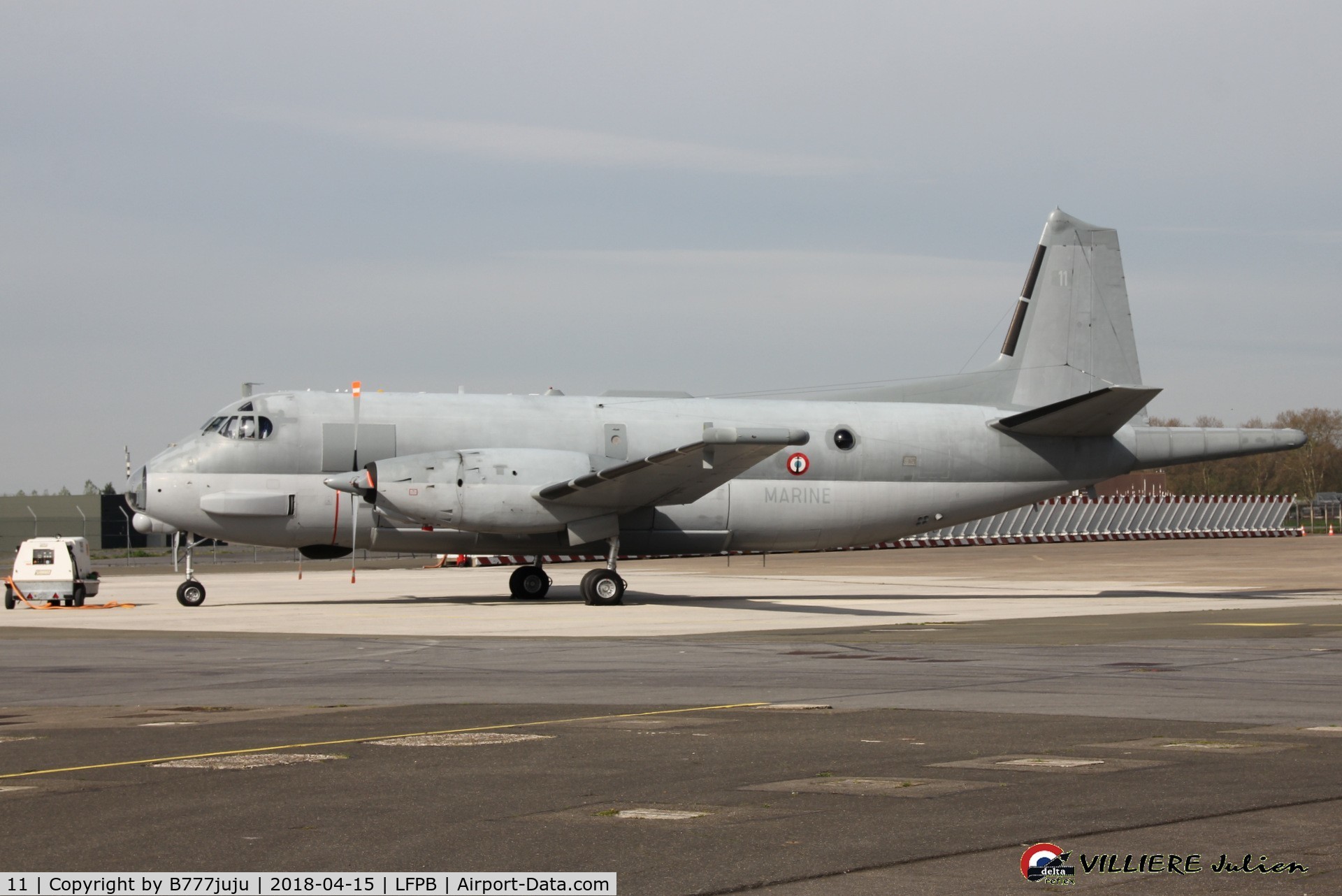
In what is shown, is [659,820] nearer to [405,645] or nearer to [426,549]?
[405,645]

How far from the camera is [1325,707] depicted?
1170cm

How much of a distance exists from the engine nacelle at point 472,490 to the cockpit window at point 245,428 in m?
2.89

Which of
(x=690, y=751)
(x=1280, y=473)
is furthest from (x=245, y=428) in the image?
(x=1280, y=473)

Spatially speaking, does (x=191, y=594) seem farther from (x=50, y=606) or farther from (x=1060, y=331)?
(x=1060, y=331)

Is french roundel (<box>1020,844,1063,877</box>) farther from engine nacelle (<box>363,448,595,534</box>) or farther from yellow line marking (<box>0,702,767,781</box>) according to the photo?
engine nacelle (<box>363,448,595,534</box>)

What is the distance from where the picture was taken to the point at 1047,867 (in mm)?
6078

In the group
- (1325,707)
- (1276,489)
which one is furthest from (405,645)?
(1276,489)

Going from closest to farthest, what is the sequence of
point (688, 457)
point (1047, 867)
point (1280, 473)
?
point (1047, 867)
point (688, 457)
point (1280, 473)

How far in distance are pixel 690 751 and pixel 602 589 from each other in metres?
18.3

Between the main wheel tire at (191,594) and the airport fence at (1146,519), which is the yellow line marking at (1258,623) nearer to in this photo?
the main wheel tire at (191,594)

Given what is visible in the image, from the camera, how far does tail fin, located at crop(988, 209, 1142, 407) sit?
33125mm

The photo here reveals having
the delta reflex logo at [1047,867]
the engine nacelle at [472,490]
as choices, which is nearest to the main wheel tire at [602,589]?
the engine nacelle at [472,490]

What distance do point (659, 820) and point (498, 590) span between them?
28139 millimetres

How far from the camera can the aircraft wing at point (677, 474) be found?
24500 millimetres
